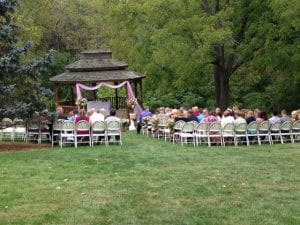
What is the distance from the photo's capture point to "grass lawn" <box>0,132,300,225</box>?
7.91 meters

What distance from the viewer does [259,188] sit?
10031 mm

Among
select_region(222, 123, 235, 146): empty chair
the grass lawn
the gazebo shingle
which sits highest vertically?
the gazebo shingle

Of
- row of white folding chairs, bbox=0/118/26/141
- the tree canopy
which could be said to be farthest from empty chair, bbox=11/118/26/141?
the tree canopy

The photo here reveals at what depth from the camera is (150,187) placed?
33.4 ft

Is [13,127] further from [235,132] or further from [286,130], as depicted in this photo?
[286,130]

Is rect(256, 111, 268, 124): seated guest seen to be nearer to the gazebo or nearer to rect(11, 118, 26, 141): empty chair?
rect(11, 118, 26, 141): empty chair

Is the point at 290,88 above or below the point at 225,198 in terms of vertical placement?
above

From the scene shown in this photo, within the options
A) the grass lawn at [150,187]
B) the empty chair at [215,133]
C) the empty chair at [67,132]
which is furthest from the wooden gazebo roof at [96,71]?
the grass lawn at [150,187]

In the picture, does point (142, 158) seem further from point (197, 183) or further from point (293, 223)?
point (293, 223)

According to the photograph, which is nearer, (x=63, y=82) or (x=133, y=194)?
(x=133, y=194)

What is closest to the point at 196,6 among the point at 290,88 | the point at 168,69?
the point at 168,69

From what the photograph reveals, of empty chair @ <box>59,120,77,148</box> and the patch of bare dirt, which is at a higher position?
empty chair @ <box>59,120,77,148</box>

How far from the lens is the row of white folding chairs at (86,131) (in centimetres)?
1805

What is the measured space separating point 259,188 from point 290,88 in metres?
23.3
